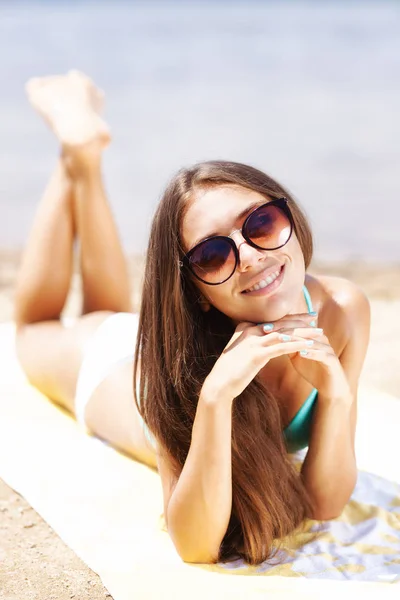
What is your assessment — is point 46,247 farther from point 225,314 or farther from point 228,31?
point 228,31

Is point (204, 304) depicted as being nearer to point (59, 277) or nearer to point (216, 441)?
point (216, 441)

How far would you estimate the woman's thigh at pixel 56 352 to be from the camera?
3.73m

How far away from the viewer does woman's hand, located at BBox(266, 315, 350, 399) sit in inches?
96.7

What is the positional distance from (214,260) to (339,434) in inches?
31.6

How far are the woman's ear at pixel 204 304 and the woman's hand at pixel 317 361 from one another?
0.25 metres

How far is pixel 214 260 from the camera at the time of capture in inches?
94.2

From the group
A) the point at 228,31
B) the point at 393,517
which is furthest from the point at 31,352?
the point at 228,31

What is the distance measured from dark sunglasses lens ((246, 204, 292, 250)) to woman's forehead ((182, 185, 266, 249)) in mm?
57

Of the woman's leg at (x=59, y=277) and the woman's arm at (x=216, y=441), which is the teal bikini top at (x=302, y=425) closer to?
the woman's arm at (x=216, y=441)

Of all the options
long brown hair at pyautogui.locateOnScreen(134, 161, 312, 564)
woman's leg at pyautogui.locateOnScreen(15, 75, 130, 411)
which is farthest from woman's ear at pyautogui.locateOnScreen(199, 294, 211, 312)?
woman's leg at pyautogui.locateOnScreen(15, 75, 130, 411)

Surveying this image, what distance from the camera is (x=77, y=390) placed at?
3660 millimetres

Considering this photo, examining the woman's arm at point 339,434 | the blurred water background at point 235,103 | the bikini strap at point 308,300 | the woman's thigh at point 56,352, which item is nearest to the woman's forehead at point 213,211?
the bikini strap at point 308,300

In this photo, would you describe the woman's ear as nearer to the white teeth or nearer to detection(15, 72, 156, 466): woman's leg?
the white teeth

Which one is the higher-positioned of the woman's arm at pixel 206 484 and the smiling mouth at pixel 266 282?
the smiling mouth at pixel 266 282
